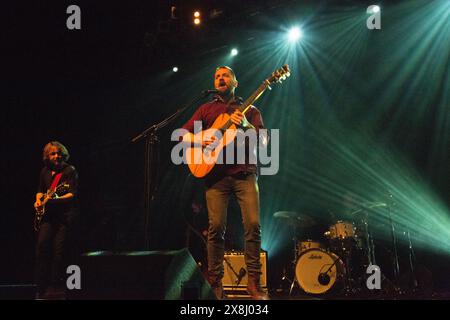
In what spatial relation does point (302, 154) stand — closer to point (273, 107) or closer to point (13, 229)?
point (273, 107)

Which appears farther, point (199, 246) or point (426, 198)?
point (199, 246)

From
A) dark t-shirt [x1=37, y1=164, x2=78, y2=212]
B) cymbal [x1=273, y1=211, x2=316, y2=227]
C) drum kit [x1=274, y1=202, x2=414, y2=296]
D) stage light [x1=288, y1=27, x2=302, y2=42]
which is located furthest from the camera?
stage light [x1=288, y1=27, x2=302, y2=42]

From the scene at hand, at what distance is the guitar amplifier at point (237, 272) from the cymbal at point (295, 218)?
75cm

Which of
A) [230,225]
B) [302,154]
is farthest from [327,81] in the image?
[230,225]

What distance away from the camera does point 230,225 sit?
7211 mm

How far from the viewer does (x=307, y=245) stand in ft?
20.0

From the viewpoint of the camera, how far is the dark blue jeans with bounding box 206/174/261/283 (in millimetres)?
3000

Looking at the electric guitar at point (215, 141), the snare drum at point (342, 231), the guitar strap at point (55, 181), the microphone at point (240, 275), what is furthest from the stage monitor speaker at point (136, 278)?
the snare drum at point (342, 231)

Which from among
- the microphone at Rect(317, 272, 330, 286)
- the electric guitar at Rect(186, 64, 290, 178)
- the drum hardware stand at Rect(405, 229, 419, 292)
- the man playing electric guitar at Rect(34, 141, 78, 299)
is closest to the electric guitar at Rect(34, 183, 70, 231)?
the man playing electric guitar at Rect(34, 141, 78, 299)

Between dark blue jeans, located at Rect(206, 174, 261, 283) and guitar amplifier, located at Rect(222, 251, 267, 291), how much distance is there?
2.41 metres

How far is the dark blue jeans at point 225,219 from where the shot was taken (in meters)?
3.00

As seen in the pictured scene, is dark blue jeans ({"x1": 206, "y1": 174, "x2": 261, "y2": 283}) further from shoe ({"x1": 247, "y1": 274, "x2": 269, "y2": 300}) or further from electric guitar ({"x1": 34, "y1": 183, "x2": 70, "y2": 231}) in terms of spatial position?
electric guitar ({"x1": 34, "y1": 183, "x2": 70, "y2": 231})

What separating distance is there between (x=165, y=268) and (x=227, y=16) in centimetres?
538

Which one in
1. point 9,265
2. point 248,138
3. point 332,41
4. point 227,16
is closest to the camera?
point 248,138
